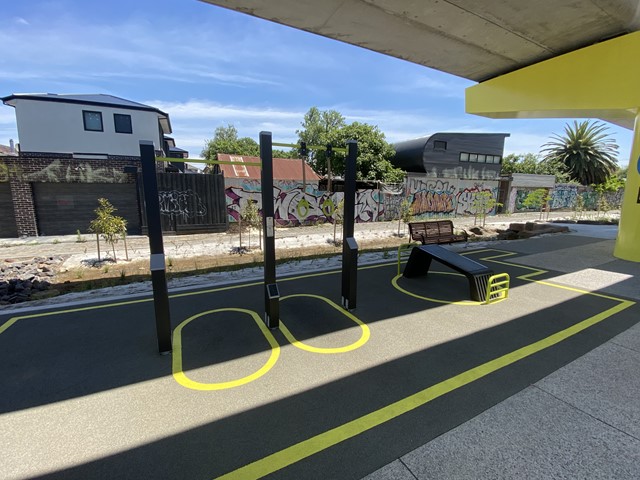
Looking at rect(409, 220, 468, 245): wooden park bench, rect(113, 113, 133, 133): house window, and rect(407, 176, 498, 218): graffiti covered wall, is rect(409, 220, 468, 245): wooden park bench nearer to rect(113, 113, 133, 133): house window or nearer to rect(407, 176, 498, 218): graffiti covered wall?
rect(407, 176, 498, 218): graffiti covered wall

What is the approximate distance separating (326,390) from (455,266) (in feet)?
13.1

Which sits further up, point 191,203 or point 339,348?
point 191,203

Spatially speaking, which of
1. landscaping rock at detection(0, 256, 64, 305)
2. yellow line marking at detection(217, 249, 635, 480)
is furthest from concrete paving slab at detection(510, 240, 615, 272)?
landscaping rock at detection(0, 256, 64, 305)

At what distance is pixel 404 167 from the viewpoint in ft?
87.6

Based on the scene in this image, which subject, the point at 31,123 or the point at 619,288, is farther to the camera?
the point at 31,123

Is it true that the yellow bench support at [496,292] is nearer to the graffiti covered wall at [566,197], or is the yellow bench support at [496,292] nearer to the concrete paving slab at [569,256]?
the concrete paving slab at [569,256]

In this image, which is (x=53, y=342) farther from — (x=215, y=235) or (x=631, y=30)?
(x=631, y=30)

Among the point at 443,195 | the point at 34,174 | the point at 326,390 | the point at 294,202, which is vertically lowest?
the point at 326,390

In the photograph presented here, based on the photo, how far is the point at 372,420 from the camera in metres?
2.76

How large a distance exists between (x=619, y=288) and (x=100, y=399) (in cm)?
936

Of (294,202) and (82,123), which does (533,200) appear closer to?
(294,202)

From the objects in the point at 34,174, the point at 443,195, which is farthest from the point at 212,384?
the point at 443,195

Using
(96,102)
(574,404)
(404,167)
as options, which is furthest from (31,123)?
(574,404)

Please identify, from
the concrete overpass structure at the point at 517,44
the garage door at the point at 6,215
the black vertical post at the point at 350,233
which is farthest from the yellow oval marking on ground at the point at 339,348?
the garage door at the point at 6,215
